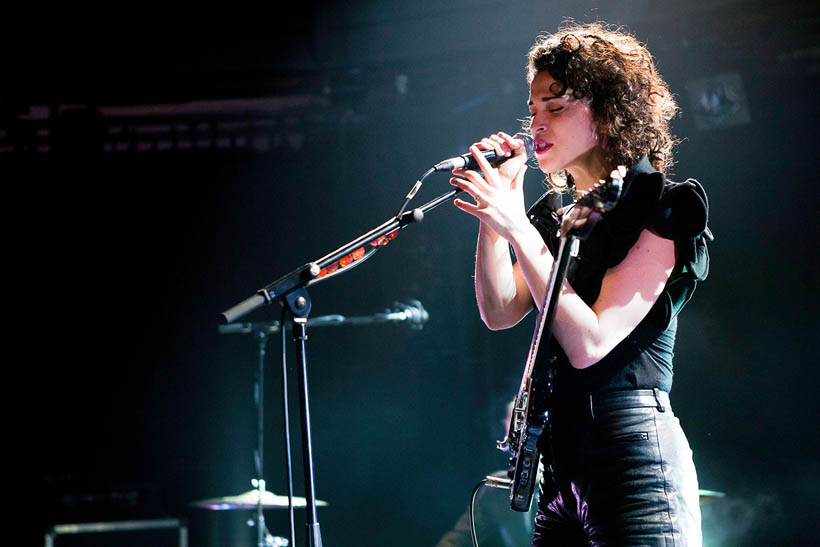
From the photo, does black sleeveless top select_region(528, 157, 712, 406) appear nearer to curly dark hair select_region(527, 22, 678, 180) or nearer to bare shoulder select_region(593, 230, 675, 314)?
bare shoulder select_region(593, 230, 675, 314)

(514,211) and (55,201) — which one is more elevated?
(55,201)

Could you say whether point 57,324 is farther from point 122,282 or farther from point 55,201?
point 55,201

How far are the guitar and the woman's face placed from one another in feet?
0.82

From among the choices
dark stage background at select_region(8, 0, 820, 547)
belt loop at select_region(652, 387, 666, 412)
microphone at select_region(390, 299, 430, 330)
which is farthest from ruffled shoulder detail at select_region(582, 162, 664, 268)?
dark stage background at select_region(8, 0, 820, 547)

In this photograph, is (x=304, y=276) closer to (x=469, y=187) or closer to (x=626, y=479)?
(x=469, y=187)

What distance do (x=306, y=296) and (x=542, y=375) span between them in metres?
0.52

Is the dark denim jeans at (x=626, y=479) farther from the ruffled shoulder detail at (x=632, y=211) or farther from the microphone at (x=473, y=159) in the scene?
the microphone at (x=473, y=159)

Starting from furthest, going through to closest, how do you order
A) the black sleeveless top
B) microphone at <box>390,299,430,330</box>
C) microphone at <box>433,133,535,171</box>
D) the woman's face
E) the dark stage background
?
the dark stage background → microphone at <box>390,299,430,330</box> → the woman's face → microphone at <box>433,133,535,171</box> → the black sleeveless top

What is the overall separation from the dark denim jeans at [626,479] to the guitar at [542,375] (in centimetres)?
7

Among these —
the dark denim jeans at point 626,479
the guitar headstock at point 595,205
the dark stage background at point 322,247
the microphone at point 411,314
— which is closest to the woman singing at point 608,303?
the dark denim jeans at point 626,479

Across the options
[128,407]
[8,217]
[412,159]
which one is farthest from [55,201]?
[412,159]

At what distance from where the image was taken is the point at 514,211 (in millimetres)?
1518

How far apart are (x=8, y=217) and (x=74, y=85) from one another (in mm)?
1092

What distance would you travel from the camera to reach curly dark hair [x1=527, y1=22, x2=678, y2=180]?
5.75ft
